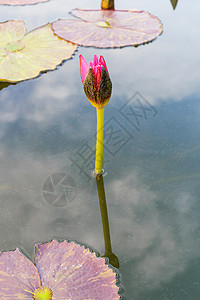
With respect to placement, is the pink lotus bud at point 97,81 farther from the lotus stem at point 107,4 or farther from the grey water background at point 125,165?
the lotus stem at point 107,4

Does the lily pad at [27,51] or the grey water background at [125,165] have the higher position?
the lily pad at [27,51]

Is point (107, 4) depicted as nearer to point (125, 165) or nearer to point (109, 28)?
point (109, 28)

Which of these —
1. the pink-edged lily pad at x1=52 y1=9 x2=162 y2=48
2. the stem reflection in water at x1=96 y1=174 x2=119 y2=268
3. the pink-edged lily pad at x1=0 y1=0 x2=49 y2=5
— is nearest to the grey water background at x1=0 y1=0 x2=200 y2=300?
the stem reflection in water at x1=96 y1=174 x2=119 y2=268

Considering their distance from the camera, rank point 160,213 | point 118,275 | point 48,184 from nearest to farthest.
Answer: point 118,275 → point 160,213 → point 48,184

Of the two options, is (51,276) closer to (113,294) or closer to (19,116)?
(113,294)

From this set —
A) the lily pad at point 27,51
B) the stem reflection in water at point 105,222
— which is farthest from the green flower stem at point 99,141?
the lily pad at point 27,51

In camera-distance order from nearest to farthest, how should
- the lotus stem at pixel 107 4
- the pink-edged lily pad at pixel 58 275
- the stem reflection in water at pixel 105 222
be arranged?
the pink-edged lily pad at pixel 58 275
the stem reflection in water at pixel 105 222
the lotus stem at pixel 107 4

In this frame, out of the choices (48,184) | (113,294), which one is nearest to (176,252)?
(113,294)
